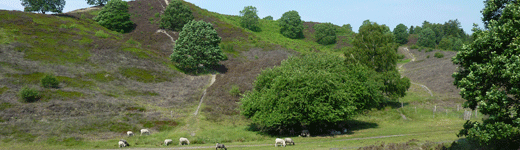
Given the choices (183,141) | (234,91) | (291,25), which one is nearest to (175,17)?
(291,25)

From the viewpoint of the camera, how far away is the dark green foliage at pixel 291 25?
172 meters

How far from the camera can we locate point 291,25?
17625cm

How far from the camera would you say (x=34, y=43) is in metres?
84.7

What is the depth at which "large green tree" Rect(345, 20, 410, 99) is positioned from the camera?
65.1m

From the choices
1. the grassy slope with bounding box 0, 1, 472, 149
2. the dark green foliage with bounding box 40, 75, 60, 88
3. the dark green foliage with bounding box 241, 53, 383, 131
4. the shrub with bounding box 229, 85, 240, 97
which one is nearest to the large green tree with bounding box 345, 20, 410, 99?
the grassy slope with bounding box 0, 1, 472, 149

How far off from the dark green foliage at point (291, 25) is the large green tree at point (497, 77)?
150m

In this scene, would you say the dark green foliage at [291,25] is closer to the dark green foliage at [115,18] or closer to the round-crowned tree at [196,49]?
the dark green foliage at [115,18]

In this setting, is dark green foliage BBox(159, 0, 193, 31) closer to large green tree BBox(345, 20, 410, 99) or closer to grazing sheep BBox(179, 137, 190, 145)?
large green tree BBox(345, 20, 410, 99)

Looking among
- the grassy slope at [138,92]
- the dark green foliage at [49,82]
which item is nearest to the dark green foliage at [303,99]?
the grassy slope at [138,92]

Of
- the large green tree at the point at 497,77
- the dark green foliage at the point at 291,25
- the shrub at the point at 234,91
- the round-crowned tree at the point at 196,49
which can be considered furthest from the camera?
the dark green foliage at the point at 291,25

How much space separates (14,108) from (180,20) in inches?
3515

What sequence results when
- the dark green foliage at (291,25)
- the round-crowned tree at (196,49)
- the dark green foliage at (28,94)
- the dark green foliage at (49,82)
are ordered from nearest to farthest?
the dark green foliage at (28,94), the dark green foliage at (49,82), the round-crowned tree at (196,49), the dark green foliage at (291,25)

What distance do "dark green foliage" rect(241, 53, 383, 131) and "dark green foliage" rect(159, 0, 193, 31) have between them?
90.9m

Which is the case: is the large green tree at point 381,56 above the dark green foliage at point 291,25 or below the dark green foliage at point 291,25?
below
